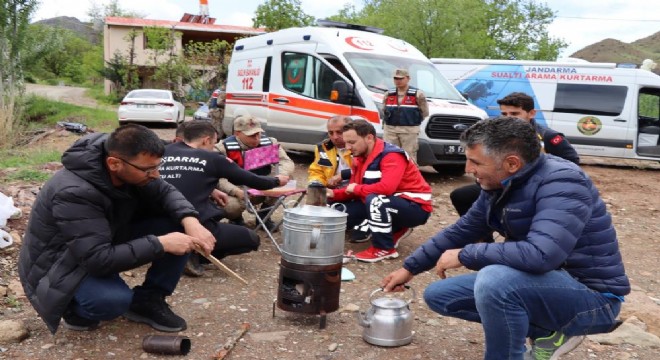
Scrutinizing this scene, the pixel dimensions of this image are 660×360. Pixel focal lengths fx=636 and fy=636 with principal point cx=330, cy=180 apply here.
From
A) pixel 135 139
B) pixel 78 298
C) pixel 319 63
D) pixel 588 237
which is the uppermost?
pixel 319 63

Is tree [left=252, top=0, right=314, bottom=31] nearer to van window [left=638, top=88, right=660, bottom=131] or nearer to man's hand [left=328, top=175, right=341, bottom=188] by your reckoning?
van window [left=638, top=88, right=660, bottom=131]

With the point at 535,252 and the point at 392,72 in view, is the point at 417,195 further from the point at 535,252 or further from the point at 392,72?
the point at 392,72

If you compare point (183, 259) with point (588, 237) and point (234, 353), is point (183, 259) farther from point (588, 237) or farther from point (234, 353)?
point (588, 237)

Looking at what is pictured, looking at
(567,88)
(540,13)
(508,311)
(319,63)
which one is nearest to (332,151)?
(508,311)

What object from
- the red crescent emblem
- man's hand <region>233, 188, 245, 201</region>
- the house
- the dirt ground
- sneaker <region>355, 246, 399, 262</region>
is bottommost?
the dirt ground

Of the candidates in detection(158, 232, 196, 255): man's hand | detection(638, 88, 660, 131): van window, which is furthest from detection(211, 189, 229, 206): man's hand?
detection(638, 88, 660, 131): van window

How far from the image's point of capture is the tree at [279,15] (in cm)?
2545

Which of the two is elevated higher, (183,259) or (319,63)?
(319,63)

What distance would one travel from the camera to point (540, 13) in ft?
119

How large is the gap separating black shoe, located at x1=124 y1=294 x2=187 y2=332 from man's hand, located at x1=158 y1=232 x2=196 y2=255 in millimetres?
557

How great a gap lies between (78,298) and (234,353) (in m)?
0.90

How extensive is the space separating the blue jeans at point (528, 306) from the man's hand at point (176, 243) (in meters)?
1.51

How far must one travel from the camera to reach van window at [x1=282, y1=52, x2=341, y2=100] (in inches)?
395

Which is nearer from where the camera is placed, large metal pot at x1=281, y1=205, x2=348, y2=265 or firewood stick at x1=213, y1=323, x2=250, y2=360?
firewood stick at x1=213, y1=323, x2=250, y2=360
